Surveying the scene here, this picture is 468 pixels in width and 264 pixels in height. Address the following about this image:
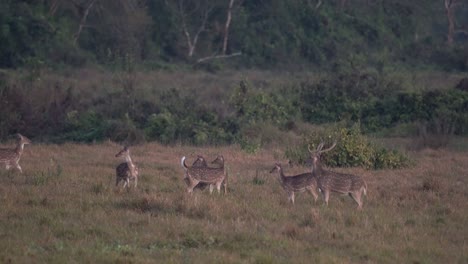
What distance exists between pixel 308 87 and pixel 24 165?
1466cm

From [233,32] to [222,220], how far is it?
3468cm

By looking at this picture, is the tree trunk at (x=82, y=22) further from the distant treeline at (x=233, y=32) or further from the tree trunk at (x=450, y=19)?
the tree trunk at (x=450, y=19)

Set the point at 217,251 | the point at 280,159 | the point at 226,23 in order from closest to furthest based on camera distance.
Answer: the point at 217,251
the point at 280,159
the point at 226,23

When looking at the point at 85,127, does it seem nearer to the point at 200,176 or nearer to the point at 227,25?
the point at 200,176

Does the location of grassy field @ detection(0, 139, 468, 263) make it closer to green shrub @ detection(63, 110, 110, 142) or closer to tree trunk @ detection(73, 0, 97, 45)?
green shrub @ detection(63, 110, 110, 142)

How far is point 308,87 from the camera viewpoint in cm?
3134

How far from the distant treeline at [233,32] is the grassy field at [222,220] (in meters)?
22.2

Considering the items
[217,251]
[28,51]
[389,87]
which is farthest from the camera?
[28,51]

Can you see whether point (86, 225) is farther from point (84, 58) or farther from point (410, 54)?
point (410, 54)

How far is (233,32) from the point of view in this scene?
4728 centimetres

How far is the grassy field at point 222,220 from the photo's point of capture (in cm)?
1129

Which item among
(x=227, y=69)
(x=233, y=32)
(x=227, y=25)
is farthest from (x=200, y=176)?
(x=233, y=32)

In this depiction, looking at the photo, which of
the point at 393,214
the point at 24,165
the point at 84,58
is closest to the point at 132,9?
the point at 84,58

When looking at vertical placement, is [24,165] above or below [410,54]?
below
